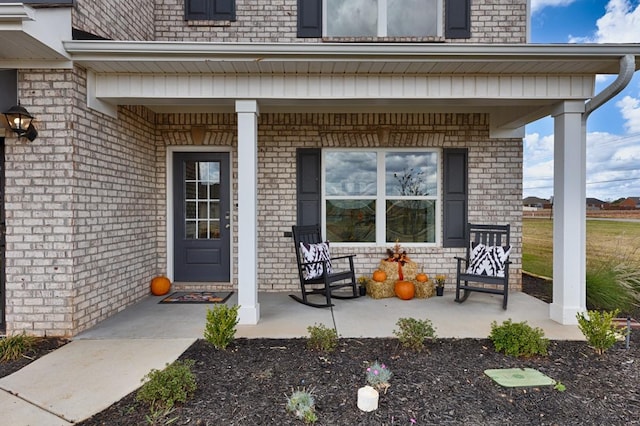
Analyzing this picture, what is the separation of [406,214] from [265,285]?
2.32 metres

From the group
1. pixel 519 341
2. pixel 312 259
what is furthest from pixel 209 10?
pixel 519 341

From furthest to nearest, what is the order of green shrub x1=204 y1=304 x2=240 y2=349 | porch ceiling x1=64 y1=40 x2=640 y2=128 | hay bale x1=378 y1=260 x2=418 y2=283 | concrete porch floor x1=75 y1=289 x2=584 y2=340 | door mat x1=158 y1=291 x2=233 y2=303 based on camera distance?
hay bale x1=378 y1=260 x2=418 y2=283 < door mat x1=158 y1=291 x2=233 y2=303 < concrete porch floor x1=75 y1=289 x2=584 y2=340 < porch ceiling x1=64 y1=40 x2=640 y2=128 < green shrub x1=204 y1=304 x2=240 y2=349

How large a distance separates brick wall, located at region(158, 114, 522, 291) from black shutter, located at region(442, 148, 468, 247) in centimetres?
13

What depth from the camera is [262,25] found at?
520 cm

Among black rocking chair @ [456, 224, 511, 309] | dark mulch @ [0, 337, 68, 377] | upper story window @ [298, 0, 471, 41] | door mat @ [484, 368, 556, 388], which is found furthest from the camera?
upper story window @ [298, 0, 471, 41]

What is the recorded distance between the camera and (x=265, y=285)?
5219mm

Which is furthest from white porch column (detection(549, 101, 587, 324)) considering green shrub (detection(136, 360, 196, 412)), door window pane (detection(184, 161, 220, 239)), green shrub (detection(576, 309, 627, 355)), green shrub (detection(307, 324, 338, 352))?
door window pane (detection(184, 161, 220, 239))

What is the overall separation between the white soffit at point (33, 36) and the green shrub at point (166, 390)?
2.80 meters

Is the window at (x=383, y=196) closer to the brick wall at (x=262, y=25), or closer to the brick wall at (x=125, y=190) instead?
the brick wall at (x=125, y=190)

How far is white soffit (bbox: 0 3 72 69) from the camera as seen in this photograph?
2711mm

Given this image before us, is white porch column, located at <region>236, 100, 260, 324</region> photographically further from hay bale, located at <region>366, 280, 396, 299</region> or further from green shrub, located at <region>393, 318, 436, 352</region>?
hay bale, located at <region>366, 280, 396, 299</region>

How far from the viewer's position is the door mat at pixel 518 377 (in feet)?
8.22

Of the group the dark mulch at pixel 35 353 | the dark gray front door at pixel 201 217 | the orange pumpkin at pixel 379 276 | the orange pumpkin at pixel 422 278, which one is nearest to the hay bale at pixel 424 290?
the orange pumpkin at pixel 422 278

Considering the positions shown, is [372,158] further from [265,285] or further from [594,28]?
[594,28]
